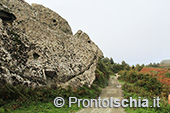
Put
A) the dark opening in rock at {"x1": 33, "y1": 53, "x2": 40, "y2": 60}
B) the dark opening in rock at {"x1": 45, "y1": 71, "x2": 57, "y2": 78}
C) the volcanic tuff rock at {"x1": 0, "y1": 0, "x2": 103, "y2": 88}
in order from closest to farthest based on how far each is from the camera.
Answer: the volcanic tuff rock at {"x1": 0, "y1": 0, "x2": 103, "y2": 88}
the dark opening in rock at {"x1": 33, "y1": 53, "x2": 40, "y2": 60}
the dark opening in rock at {"x1": 45, "y1": 71, "x2": 57, "y2": 78}

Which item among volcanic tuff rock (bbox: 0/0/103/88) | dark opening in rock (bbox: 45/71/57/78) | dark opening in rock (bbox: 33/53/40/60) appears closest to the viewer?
volcanic tuff rock (bbox: 0/0/103/88)

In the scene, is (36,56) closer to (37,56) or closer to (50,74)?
(37,56)

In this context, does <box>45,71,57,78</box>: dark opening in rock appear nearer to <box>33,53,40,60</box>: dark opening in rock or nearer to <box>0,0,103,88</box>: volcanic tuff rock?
<box>0,0,103,88</box>: volcanic tuff rock

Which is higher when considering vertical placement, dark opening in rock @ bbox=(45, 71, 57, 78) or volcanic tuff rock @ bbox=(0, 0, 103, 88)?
volcanic tuff rock @ bbox=(0, 0, 103, 88)

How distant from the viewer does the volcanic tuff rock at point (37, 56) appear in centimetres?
868

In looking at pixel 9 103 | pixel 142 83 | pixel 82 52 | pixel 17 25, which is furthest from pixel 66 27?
pixel 142 83

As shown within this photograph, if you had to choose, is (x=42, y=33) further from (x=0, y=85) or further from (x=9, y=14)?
(x=0, y=85)

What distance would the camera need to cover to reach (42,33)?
13516 millimetres

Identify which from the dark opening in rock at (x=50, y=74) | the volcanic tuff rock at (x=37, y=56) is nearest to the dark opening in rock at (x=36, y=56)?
the volcanic tuff rock at (x=37, y=56)

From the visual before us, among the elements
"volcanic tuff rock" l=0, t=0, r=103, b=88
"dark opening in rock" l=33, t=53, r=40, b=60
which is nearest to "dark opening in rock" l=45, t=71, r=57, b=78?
"volcanic tuff rock" l=0, t=0, r=103, b=88

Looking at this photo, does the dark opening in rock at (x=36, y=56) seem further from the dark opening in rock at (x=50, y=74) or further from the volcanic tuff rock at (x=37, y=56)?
the dark opening in rock at (x=50, y=74)

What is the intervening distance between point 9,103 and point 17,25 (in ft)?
28.5

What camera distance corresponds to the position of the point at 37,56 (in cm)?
1146

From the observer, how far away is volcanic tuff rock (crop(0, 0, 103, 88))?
868 cm
